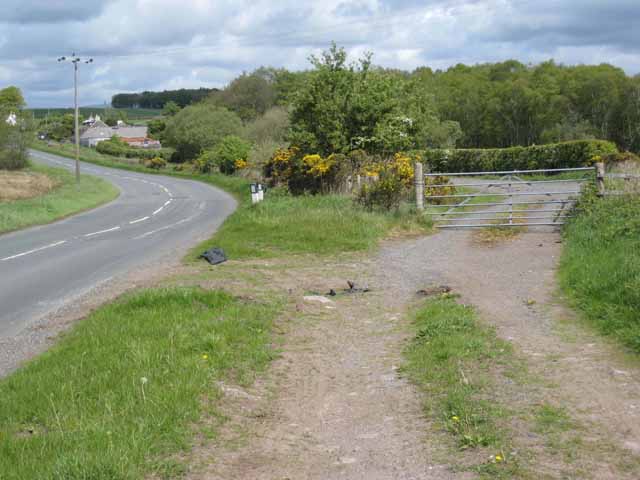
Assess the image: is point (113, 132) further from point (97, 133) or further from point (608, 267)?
point (608, 267)

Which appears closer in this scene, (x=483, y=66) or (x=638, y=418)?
(x=638, y=418)

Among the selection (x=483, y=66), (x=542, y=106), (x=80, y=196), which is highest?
(x=483, y=66)

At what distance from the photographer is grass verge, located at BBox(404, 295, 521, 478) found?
5543 mm

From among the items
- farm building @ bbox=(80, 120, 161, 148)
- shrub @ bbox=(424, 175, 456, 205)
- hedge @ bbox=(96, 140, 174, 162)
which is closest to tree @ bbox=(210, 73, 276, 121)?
hedge @ bbox=(96, 140, 174, 162)

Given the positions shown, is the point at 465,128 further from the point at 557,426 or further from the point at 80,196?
the point at 557,426

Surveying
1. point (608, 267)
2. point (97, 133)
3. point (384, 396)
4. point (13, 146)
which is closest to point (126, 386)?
point (384, 396)

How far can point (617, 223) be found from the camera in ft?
46.7

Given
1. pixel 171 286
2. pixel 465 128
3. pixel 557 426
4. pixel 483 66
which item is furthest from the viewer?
pixel 483 66

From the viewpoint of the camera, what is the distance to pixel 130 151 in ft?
363

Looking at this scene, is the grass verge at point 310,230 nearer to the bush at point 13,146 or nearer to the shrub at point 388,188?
the shrub at point 388,188

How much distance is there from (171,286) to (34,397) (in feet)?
18.3

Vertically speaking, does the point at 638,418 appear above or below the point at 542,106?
below

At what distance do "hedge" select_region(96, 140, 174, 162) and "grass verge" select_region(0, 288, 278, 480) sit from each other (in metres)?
90.8

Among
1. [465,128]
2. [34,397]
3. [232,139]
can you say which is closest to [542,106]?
[465,128]
